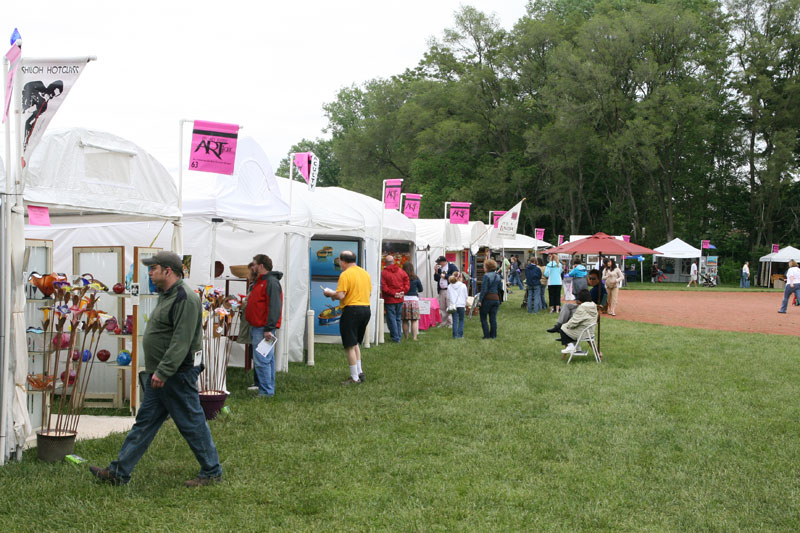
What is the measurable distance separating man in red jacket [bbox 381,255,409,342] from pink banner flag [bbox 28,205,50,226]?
8.31 metres

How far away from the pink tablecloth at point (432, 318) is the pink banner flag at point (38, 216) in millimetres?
11533

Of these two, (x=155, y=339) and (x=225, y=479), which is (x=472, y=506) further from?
(x=155, y=339)

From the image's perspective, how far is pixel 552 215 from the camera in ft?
159

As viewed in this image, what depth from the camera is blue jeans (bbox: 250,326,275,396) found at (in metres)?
8.26

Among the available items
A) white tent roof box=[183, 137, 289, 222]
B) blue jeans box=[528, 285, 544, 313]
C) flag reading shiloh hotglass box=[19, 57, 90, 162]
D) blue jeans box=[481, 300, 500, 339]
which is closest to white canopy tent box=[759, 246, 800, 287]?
blue jeans box=[528, 285, 544, 313]

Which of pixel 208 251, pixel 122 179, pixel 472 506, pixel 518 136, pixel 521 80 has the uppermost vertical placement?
pixel 521 80

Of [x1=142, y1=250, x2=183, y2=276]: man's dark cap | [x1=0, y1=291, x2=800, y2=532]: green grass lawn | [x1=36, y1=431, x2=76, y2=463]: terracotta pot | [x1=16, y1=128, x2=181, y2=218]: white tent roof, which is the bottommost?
[x1=0, y1=291, x2=800, y2=532]: green grass lawn

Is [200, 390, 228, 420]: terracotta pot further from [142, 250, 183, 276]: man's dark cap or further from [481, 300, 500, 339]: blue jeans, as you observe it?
[481, 300, 500, 339]: blue jeans

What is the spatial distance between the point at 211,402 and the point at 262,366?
1162 mm

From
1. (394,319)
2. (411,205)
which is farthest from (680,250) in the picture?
(394,319)

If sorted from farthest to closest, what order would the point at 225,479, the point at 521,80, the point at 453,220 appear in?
the point at 521,80 → the point at 453,220 → the point at 225,479

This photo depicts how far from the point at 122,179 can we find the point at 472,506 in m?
4.49

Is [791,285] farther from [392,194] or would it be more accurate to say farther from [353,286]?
[353,286]

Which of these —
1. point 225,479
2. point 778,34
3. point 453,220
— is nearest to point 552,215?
point 778,34
